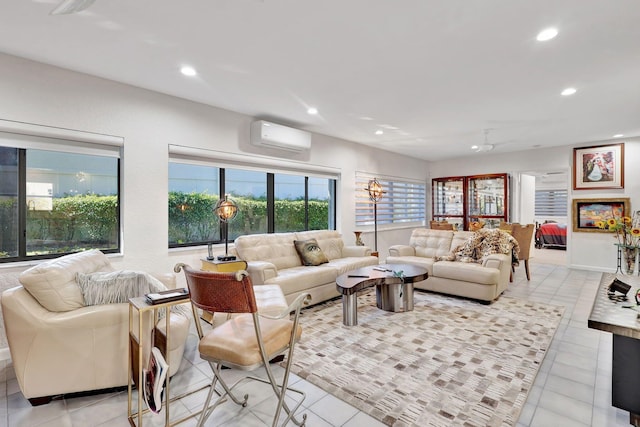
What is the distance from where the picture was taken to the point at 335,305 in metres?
4.04

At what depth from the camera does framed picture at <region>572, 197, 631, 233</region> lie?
19.2ft

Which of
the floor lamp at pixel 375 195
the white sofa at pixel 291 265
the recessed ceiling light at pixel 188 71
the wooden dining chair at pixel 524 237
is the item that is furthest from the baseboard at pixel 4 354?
the wooden dining chair at pixel 524 237

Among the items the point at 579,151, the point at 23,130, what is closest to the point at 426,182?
the point at 579,151

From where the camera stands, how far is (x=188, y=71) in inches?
118

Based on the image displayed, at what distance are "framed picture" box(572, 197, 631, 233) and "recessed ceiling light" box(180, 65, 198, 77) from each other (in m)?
7.27

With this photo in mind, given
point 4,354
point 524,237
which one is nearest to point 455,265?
point 524,237

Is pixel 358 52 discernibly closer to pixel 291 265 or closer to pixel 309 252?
pixel 309 252

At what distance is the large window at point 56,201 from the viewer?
2.84 metres

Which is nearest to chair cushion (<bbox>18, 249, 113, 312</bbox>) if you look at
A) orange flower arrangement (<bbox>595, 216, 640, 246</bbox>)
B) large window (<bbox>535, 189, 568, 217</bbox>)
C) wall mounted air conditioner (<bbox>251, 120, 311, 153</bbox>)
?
wall mounted air conditioner (<bbox>251, 120, 311, 153</bbox>)

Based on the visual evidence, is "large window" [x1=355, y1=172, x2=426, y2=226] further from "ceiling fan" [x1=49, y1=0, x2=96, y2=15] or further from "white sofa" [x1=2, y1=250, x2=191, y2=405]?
"ceiling fan" [x1=49, y1=0, x2=96, y2=15]

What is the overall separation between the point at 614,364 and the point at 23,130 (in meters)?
4.74

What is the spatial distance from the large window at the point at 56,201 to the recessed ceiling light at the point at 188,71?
1.15m

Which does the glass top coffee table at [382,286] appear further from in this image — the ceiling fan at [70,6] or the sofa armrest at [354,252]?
the ceiling fan at [70,6]

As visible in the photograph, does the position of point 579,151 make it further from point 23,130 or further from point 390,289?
point 23,130
